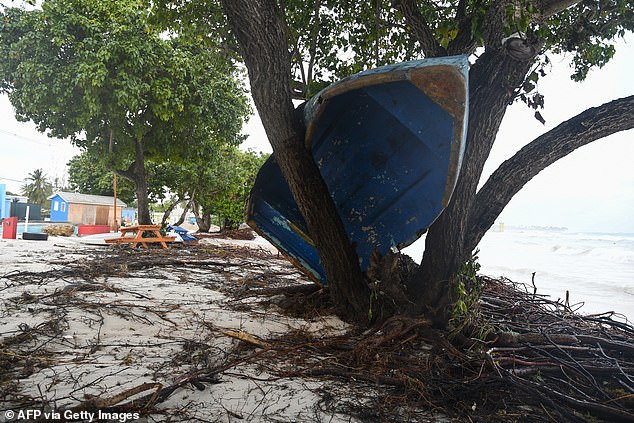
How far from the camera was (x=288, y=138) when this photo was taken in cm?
273

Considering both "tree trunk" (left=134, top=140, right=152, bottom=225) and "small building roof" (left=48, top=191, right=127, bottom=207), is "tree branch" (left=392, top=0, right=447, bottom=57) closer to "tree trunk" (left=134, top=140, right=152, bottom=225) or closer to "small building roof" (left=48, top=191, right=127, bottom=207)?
"tree trunk" (left=134, top=140, right=152, bottom=225)

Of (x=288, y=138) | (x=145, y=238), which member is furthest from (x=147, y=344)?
(x=145, y=238)

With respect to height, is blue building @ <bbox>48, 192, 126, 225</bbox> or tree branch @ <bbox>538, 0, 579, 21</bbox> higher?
tree branch @ <bbox>538, 0, 579, 21</bbox>

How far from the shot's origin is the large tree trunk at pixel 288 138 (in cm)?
246

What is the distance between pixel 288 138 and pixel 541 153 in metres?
1.93

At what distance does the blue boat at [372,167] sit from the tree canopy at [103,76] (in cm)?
585

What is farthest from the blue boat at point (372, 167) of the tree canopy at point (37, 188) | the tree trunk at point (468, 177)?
the tree canopy at point (37, 188)

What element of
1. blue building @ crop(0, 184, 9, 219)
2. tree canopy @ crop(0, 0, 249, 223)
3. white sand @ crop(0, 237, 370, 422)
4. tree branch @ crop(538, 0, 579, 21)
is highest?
tree canopy @ crop(0, 0, 249, 223)

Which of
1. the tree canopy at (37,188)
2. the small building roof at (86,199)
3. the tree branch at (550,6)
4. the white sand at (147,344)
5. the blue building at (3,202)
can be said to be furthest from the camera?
the tree canopy at (37,188)

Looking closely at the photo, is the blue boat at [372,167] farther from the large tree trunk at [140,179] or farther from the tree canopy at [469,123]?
the large tree trunk at [140,179]

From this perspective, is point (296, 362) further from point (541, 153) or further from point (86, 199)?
point (86, 199)

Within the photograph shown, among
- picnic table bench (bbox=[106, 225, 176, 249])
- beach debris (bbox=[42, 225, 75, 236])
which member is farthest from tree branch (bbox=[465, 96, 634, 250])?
beach debris (bbox=[42, 225, 75, 236])
